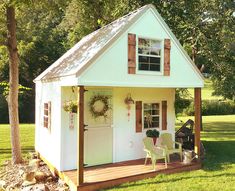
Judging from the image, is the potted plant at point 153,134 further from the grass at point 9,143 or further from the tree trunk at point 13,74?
the grass at point 9,143

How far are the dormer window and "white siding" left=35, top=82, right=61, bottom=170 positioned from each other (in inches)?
120

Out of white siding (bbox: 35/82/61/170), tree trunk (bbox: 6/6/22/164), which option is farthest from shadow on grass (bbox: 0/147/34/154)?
tree trunk (bbox: 6/6/22/164)

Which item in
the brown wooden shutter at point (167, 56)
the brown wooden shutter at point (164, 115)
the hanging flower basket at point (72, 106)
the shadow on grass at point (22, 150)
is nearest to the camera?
the hanging flower basket at point (72, 106)

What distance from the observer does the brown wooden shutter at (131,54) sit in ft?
33.4

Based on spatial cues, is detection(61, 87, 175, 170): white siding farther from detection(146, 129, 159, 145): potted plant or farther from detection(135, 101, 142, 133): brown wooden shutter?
detection(146, 129, 159, 145): potted plant

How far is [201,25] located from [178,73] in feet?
32.7

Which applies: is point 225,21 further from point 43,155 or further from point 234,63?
point 43,155

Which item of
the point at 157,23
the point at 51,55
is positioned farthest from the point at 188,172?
the point at 51,55

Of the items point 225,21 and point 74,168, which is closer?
point 74,168

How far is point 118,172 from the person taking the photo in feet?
33.1

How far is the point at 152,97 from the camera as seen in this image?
1248 centimetres

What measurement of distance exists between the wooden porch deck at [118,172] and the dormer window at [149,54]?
3422 millimetres

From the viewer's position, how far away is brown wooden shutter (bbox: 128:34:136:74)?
33.4 ft

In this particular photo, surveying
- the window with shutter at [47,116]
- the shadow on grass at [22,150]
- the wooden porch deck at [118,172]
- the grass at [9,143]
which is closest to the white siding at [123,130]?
the wooden porch deck at [118,172]
